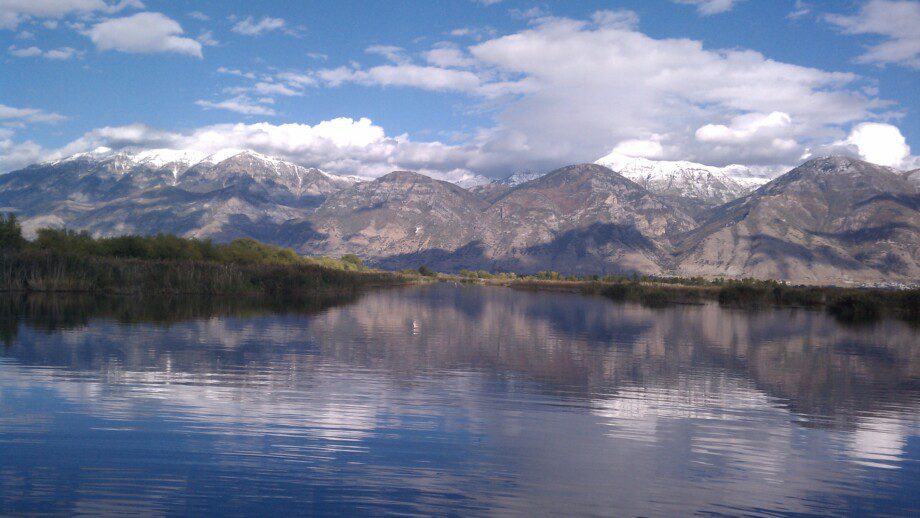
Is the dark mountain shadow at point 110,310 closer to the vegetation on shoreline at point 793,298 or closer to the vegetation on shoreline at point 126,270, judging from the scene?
the vegetation on shoreline at point 126,270

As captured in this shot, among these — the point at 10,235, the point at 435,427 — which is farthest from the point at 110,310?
the point at 435,427

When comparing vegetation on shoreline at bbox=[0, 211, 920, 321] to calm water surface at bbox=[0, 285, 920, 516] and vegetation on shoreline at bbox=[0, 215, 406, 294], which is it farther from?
calm water surface at bbox=[0, 285, 920, 516]

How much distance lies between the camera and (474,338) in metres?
32.7

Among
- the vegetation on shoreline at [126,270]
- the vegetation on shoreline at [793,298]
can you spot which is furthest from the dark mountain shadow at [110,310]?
the vegetation on shoreline at [793,298]

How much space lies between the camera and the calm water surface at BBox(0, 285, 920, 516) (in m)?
10.5

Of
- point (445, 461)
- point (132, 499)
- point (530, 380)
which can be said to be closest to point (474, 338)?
point (530, 380)

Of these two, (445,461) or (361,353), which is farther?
(361,353)

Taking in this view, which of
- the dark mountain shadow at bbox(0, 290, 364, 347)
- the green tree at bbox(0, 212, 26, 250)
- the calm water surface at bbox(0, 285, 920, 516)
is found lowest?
the calm water surface at bbox(0, 285, 920, 516)

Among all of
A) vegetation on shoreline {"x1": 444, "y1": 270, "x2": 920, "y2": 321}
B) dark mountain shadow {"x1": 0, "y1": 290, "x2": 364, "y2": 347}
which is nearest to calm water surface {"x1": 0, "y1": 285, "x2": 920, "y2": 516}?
dark mountain shadow {"x1": 0, "y1": 290, "x2": 364, "y2": 347}

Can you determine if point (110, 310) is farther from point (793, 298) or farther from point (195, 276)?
point (793, 298)

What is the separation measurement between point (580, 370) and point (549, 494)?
42.3 ft

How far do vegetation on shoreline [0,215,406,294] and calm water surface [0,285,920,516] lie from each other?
86.0 feet

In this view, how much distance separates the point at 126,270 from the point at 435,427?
4854 centimetres

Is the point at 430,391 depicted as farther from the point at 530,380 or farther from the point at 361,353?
the point at 361,353
